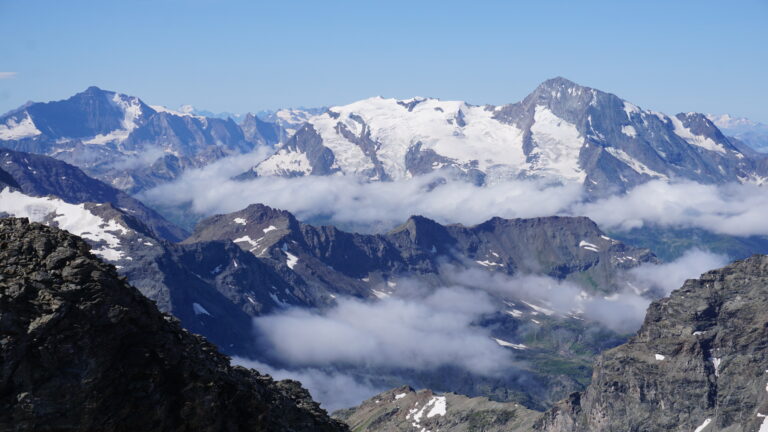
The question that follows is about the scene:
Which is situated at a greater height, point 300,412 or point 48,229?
point 48,229

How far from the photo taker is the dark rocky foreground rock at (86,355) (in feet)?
198

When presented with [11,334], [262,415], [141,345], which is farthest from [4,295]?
[262,415]

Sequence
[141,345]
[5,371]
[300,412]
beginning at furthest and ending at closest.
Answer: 1. [300,412]
2. [141,345]
3. [5,371]

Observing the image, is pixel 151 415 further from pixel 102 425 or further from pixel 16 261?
pixel 16 261

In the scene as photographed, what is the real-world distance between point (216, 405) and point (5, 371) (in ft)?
60.7

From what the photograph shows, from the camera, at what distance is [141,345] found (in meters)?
68.5

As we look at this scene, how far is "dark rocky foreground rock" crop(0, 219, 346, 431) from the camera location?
2376 inches

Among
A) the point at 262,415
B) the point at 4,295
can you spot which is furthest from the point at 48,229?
the point at 262,415

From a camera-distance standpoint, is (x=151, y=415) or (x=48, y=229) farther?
(x=48, y=229)

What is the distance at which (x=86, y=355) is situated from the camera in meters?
63.4

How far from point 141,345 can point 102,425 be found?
7639 mm

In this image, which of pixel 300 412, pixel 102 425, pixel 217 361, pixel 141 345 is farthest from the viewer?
pixel 300 412

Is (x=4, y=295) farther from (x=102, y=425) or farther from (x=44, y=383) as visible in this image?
(x=102, y=425)

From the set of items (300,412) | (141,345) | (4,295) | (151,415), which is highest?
(4,295)
